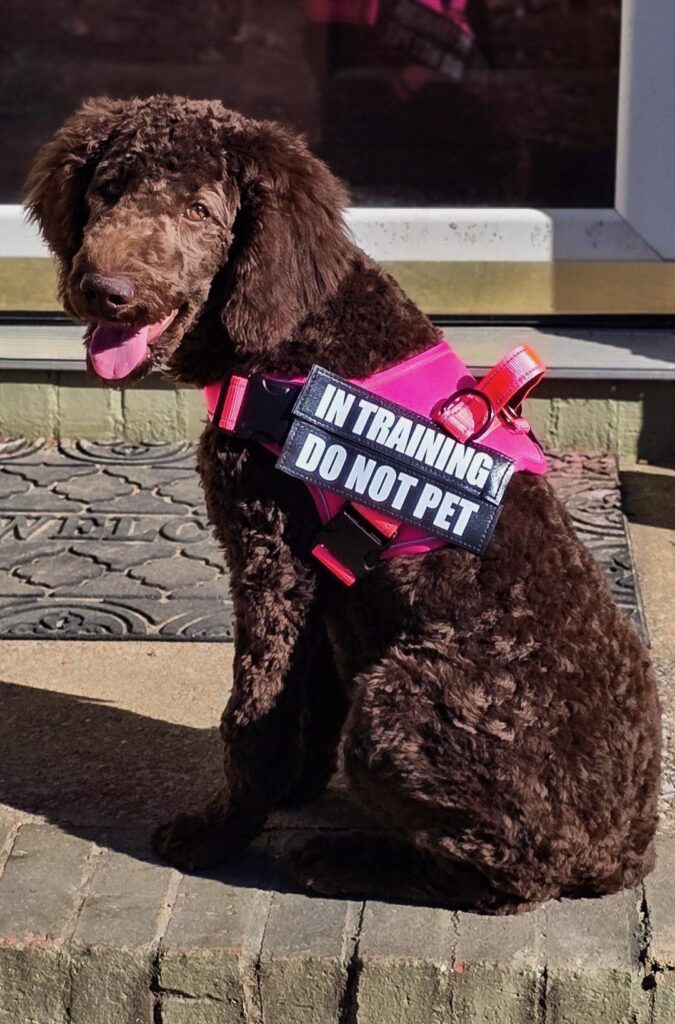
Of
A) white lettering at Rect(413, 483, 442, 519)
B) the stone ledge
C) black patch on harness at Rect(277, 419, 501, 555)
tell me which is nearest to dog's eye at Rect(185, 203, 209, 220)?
black patch on harness at Rect(277, 419, 501, 555)

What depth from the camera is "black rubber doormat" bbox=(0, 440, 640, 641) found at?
4176mm

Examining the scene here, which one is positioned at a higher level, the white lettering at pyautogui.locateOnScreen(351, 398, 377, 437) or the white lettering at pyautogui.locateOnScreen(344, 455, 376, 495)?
the white lettering at pyautogui.locateOnScreen(351, 398, 377, 437)

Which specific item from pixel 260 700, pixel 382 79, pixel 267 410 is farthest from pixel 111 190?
pixel 382 79

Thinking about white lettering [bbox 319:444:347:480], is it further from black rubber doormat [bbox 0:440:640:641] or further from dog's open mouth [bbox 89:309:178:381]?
black rubber doormat [bbox 0:440:640:641]

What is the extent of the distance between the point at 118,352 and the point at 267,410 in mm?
309

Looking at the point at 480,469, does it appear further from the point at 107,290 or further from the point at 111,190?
the point at 111,190

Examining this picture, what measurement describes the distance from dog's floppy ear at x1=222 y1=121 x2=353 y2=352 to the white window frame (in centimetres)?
285

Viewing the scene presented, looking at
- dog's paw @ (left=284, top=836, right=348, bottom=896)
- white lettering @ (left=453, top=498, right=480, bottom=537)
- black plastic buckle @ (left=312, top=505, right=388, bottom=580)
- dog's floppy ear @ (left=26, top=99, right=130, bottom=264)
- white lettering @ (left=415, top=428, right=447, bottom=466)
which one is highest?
dog's floppy ear @ (left=26, top=99, right=130, bottom=264)

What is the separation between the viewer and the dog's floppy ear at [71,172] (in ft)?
9.31

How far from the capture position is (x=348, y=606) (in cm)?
283

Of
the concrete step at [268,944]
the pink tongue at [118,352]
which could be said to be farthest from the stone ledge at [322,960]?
the pink tongue at [118,352]

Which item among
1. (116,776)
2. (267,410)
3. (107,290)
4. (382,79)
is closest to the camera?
(107,290)

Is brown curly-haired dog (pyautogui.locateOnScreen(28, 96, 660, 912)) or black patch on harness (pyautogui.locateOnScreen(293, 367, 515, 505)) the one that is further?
black patch on harness (pyautogui.locateOnScreen(293, 367, 515, 505))

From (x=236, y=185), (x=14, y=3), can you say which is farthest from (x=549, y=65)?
(x=236, y=185)
